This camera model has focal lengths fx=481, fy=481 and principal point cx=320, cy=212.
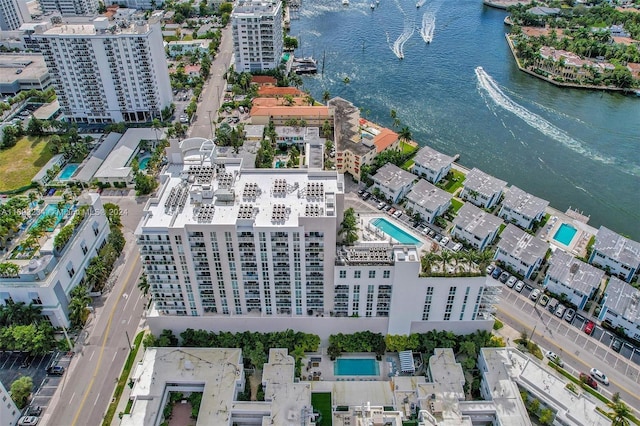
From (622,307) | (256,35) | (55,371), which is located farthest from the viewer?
(256,35)

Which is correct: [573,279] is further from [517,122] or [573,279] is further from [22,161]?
[22,161]

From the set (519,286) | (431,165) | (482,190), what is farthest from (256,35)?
(519,286)

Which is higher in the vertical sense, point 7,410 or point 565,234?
point 565,234

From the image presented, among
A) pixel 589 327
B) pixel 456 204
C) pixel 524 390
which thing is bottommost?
pixel 589 327

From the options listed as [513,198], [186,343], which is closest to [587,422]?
[513,198]

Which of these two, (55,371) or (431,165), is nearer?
(55,371)

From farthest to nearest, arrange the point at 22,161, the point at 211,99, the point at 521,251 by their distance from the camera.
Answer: the point at 211,99
the point at 22,161
the point at 521,251
